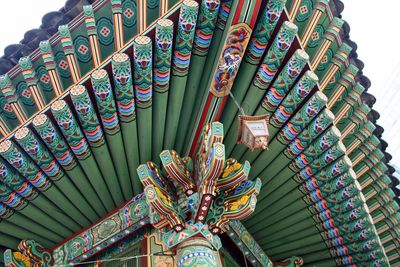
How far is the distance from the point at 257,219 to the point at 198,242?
6.56ft

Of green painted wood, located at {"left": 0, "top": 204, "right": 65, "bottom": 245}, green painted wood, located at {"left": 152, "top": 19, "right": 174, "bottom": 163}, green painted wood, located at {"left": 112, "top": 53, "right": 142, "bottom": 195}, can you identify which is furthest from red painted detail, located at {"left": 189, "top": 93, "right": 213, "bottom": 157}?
green painted wood, located at {"left": 0, "top": 204, "right": 65, "bottom": 245}

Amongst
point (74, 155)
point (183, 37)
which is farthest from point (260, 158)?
point (74, 155)

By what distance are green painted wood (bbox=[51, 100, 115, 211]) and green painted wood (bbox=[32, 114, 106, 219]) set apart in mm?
67

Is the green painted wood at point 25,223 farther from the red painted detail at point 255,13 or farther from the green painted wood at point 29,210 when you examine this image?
the red painted detail at point 255,13

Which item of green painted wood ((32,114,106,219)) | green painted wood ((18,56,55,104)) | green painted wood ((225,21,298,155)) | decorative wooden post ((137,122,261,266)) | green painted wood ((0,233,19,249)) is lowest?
decorative wooden post ((137,122,261,266))

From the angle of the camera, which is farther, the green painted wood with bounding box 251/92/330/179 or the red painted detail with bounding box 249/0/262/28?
the green painted wood with bounding box 251/92/330/179

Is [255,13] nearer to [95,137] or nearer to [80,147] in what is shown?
[95,137]

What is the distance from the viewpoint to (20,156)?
550 cm

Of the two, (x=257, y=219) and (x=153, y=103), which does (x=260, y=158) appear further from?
(x=153, y=103)

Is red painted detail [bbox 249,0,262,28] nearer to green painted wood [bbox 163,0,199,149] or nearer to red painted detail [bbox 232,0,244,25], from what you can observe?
red painted detail [bbox 232,0,244,25]

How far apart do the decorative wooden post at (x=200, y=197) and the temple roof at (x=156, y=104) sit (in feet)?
1.58

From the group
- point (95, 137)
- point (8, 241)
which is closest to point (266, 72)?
point (95, 137)

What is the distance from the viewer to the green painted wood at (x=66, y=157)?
17.6ft

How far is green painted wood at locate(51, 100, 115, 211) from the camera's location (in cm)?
→ 533
